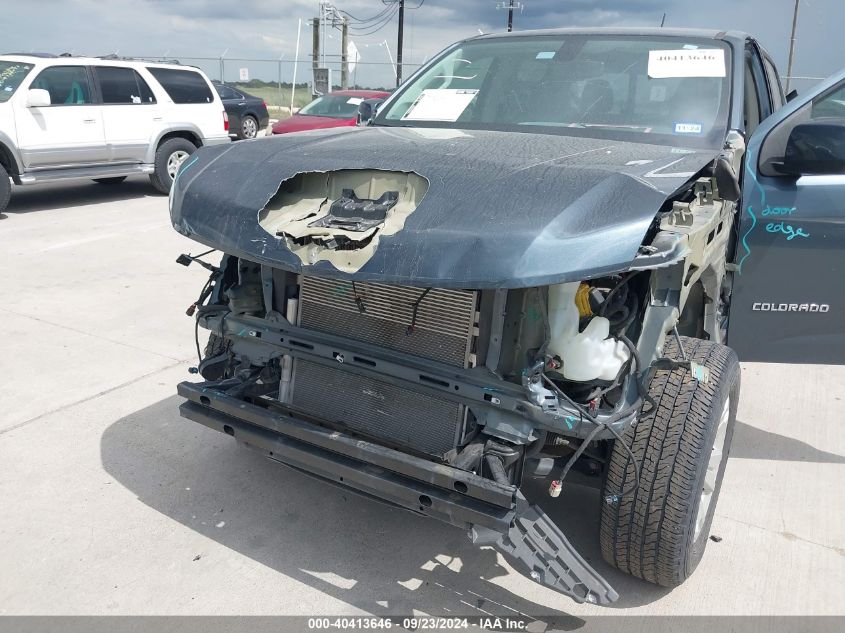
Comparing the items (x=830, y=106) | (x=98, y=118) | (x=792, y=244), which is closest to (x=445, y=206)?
(x=792, y=244)

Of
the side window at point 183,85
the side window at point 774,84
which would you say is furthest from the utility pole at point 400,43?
the side window at point 774,84

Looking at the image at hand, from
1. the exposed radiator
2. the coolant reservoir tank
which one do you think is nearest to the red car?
the exposed radiator

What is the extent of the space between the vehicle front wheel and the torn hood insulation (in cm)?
1485

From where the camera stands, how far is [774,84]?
4734 millimetres

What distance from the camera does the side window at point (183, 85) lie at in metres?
10.6

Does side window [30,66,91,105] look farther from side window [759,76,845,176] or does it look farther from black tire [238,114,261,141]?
side window [759,76,845,176]

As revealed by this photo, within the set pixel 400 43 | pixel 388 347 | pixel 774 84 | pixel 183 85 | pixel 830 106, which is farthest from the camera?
pixel 400 43

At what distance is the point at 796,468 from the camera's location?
365cm

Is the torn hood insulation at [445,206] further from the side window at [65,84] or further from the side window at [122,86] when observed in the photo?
the side window at [122,86]

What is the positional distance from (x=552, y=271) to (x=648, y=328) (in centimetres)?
52

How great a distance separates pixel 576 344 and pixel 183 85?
1009cm

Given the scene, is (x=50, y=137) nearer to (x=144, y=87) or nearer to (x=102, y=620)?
(x=144, y=87)

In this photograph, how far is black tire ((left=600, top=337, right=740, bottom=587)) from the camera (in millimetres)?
2404

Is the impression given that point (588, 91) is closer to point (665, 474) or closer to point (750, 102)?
point (750, 102)
